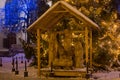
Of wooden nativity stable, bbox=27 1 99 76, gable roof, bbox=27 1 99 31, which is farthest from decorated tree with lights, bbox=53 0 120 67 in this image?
gable roof, bbox=27 1 99 31

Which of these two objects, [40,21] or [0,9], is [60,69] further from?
[0,9]

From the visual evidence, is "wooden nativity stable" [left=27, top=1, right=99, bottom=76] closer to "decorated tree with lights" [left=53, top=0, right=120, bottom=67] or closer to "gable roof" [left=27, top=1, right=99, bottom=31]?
"gable roof" [left=27, top=1, right=99, bottom=31]

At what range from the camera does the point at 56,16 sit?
1912 centimetres

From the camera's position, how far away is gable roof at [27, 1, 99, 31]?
17.4 m

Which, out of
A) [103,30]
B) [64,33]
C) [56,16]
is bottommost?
[64,33]

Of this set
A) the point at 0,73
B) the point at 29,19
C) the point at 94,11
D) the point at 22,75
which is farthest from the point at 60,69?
the point at 29,19

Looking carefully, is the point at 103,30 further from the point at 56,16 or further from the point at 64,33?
the point at 56,16

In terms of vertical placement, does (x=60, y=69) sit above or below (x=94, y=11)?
below

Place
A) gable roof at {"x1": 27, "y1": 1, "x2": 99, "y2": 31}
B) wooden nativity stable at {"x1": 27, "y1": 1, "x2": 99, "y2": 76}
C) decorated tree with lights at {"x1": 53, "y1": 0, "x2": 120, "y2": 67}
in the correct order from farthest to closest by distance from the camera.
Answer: decorated tree with lights at {"x1": 53, "y1": 0, "x2": 120, "y2": 67} → wooden nativity stable at {"x1": 27, "y1": 1, "x2": 99, "y2": 76} → gable roof at {"x1": 27, "y1": 1, "x2": 99, "y2": 31}

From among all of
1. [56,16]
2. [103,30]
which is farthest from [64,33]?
[103,30]

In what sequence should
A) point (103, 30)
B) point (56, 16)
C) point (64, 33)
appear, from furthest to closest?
point (103, 30) < point (56, 16) < point (64, 33)

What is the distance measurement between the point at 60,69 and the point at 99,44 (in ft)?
13.7

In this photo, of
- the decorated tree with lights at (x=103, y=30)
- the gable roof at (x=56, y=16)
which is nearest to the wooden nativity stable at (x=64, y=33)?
the gable roof at (x=56, y=16)

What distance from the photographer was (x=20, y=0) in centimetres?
4191
